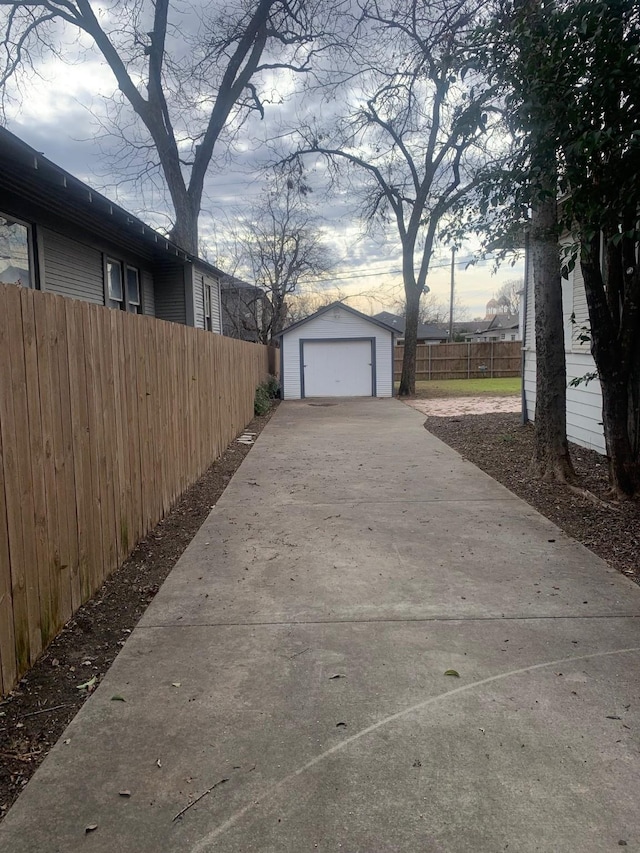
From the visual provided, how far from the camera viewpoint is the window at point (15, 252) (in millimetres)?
8203

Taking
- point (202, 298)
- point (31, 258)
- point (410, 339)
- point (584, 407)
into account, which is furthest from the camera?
point (410, 339)

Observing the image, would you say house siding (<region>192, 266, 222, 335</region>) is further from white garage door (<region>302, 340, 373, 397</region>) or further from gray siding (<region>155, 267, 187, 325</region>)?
white garage door (<region>302, 340, 373, 397</region>)

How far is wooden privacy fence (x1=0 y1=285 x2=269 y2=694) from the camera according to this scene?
2.93 metres

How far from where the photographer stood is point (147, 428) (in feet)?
17.8

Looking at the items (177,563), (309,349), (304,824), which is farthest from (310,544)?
(309,349)

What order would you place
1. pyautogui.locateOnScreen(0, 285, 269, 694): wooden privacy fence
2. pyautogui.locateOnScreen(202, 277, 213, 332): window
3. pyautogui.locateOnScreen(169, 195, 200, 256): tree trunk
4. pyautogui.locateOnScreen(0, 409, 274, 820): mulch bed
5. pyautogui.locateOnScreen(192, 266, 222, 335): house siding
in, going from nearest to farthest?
pyautogui.locateOnScreen(0, 409, 274, 820): mulch bed < pyautogui.locateOnScreen(0, 285, 269, 694): wooden privacy fence < pyautogui.locateOnScreen(192, 266, 222, 335): house siding < pyautogui.locateOnScreen(202, 277, 213, 332): window < pyautogui.locateOnScreen(169, 195, 200, 256): tree trunk

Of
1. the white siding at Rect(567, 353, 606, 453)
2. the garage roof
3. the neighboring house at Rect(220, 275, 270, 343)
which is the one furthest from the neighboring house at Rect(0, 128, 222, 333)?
the neighboring house at Rect(220, 275, 270, 343)

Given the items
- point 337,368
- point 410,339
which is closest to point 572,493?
point 337,368

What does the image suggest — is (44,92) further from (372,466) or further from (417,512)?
(417,512)

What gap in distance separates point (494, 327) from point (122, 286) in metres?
68.6

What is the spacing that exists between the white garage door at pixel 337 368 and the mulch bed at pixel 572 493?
38.3ft

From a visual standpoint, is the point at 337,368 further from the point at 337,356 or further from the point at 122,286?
the point at 122,286

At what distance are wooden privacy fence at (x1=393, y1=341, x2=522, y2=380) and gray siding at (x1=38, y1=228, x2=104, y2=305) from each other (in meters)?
26.0

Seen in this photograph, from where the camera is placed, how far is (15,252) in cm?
856
